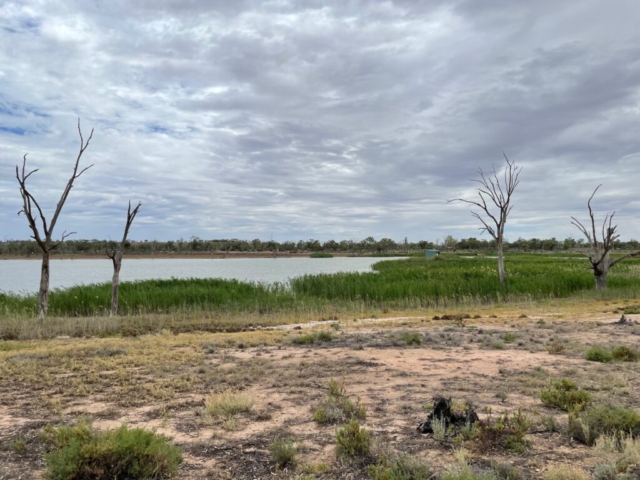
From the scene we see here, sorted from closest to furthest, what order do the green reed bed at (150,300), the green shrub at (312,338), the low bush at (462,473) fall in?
the low bush at (462,473), the green shrub at (312,338), the green reed bed at (150,300)

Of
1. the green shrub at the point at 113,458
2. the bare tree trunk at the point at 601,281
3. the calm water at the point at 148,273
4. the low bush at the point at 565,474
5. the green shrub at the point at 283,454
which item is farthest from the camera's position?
the calm water at the point at 148,273

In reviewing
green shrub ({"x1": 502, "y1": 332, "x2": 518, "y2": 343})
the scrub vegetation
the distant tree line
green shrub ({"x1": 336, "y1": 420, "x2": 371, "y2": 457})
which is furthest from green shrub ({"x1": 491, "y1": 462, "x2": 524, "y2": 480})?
the distant tree line

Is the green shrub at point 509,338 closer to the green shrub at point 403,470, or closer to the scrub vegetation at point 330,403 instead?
the scrub vegetation at point 330,403

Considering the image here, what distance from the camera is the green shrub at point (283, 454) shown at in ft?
13.3

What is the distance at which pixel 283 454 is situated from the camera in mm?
4055

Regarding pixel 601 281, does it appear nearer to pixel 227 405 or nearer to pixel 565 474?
pixel 565 474

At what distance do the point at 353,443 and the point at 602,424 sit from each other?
2.37m

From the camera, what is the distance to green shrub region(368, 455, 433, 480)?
11.9 feet

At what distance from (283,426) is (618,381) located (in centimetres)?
449

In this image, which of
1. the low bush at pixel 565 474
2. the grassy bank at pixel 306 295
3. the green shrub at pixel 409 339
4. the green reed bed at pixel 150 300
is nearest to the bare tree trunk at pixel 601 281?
the grassy bank at pixel 306 295

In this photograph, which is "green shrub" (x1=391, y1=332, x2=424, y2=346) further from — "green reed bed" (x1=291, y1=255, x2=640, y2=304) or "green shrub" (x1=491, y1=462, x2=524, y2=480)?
"green reed bed" (x1=291, y1=255, x2=640, y2=304)

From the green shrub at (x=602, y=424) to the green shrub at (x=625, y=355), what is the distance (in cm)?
373

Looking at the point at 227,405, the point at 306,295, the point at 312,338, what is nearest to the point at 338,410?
the point at 227,405

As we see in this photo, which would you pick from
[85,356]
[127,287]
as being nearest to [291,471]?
[85,356]
